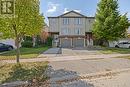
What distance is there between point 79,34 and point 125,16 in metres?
16.7

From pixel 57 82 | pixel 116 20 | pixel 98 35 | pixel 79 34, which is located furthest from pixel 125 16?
pixel 57 82

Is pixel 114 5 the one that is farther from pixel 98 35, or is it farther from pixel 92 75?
pixel 92 75

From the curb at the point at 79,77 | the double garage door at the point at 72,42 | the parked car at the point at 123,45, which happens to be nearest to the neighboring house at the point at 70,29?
the double garage door at the point at 72,42

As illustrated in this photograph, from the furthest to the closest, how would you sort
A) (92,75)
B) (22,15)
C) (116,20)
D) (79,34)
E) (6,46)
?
(79,34) < (116,20) < (6,46) < (22,15) < (92,75)

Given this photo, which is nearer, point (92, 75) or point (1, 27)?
point (92, 75)

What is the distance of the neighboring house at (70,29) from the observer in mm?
61312

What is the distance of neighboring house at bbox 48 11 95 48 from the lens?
6131 centimetres

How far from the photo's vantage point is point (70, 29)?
61812 mm

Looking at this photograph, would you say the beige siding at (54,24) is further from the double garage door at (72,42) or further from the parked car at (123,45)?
the parked car at (123,45)

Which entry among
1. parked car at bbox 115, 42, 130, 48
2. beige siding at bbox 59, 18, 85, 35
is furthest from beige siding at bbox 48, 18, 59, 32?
parked car at bbox 115, 42, 130, 48

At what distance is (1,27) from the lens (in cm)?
1535

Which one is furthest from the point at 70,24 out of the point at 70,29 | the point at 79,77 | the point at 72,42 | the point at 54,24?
the point at 79,77

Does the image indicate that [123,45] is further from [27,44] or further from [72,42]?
[27,44]

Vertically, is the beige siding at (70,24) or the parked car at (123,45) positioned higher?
the beige siding at (70,24)
